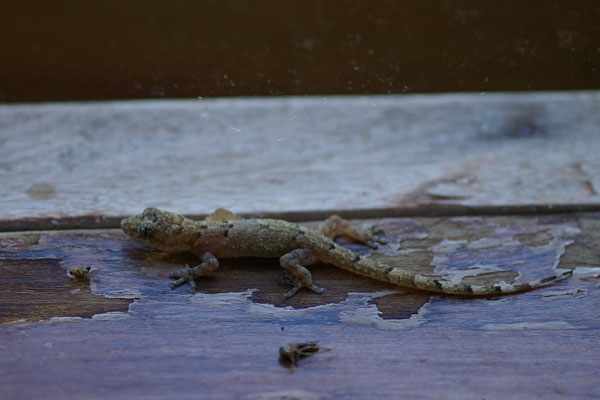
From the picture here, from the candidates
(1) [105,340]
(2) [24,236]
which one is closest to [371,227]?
(1) [105,340]

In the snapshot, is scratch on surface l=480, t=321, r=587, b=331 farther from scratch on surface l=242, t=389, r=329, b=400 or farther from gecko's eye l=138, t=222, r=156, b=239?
gecko's eye l=138, t=222, r=156, b=239

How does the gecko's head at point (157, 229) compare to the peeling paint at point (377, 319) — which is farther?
the gecko's head at point (157, 229)

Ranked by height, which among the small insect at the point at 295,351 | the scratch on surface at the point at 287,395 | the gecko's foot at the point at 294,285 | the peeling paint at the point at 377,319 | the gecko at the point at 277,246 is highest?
the gecko at the point at 277,246

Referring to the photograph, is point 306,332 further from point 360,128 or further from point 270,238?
point 360,128

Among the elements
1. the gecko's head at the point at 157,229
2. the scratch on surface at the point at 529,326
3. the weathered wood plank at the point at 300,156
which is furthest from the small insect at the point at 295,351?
the weathered wood plank at the point at 300,156

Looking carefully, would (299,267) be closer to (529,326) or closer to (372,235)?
(372,235)

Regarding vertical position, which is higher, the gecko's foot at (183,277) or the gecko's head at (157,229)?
the gecko's head at (157,229)

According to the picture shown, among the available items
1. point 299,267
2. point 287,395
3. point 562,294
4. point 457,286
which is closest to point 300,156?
point 299,267

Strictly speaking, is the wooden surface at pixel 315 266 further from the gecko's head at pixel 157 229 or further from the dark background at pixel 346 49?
the dark background at pixel 346 49
